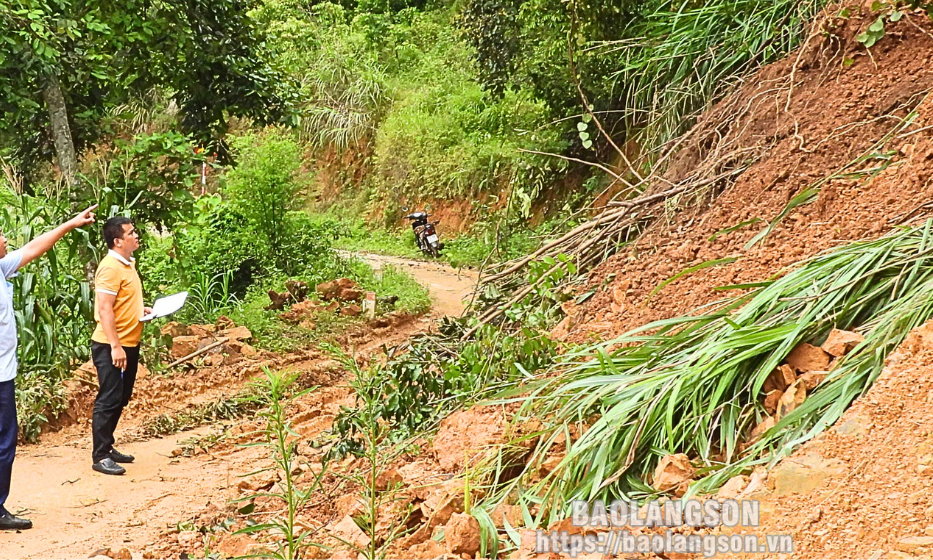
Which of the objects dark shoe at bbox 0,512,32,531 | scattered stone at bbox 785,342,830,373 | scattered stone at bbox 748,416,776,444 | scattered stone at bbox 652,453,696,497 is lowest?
dark shoe at bbox 0,512,32,531

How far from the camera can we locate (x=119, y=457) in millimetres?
5824

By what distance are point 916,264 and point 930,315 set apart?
367 millimetres

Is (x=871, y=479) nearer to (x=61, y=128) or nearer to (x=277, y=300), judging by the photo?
(x=61, y=128)

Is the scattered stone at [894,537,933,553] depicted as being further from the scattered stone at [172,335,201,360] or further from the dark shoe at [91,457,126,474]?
the scattered stone at [172,335,201,360]

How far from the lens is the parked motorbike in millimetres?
16344

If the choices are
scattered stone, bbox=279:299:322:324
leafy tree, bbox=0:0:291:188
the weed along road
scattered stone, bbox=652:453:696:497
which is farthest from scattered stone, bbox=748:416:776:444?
the weed along road

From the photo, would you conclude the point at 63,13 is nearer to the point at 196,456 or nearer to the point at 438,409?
the point at 196,456

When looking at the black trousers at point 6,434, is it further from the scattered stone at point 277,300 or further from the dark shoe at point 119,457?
the scattered stone at point 277,300

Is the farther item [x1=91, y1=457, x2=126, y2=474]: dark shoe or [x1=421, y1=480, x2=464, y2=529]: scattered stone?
[x1=91, y1=457, x2=126, y2=474]: dark shoe

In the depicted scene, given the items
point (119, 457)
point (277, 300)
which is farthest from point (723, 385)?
point (277, 300)

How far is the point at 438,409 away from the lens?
15.5ft

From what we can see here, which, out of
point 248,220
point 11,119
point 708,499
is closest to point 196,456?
point 11,119

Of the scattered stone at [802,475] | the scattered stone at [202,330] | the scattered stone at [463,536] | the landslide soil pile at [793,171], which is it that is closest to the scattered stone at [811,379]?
the scattered stone at [802,475]

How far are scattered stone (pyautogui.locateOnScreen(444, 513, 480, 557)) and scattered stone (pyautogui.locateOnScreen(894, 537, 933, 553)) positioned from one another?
1.34 m
